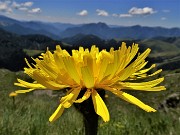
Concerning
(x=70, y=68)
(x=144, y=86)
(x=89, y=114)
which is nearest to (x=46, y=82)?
(x=70, y=68)

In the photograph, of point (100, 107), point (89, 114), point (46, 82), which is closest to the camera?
point (100, 107)

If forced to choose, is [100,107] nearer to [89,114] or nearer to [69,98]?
[69,98]

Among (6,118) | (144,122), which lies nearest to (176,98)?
(144,122)

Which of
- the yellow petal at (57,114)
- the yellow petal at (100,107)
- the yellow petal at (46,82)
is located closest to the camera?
the yellow petal at (100,107)

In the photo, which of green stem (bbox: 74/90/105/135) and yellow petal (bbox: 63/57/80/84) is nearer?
yellow petal (bbox: 63/57/80/84)

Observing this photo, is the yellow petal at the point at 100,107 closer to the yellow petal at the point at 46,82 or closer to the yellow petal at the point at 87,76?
the yellow petal at the point at 87,76

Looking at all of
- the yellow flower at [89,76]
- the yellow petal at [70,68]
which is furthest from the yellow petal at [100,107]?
the yellow petal at [70,68]

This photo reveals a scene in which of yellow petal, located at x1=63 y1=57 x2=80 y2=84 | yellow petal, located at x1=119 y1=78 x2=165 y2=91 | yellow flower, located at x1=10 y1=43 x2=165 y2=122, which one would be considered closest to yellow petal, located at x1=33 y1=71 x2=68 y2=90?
yellow flower, located at x1=10 y1=43 x2=165 y2=122

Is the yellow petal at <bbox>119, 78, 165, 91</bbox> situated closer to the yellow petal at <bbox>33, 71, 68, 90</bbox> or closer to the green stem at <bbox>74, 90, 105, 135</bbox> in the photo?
the green stem at <bbox>74, 90, 105, 135</bbox>
